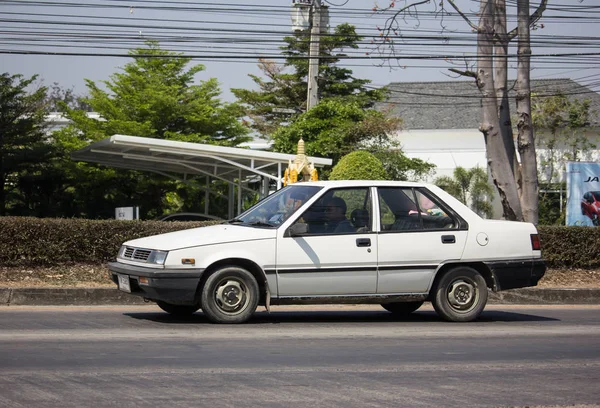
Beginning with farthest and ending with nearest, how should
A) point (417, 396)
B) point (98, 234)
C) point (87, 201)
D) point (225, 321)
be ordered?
point (87, 201), point (98, 234), point (225, 321), point (417, 396)

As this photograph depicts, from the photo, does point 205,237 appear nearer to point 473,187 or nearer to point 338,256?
point 338,256

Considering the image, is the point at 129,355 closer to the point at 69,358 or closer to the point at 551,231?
the point at 69,358

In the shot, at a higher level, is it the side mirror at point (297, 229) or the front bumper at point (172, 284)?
the side mirror at point (297, 229)

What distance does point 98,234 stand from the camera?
13852 millimetres

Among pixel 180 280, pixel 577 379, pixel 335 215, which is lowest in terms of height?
pixel 577 379

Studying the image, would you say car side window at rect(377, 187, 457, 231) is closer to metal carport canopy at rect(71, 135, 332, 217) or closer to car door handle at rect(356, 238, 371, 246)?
car door handle at rect(356, 238, 371, 246)

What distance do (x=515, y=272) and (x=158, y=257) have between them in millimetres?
4413

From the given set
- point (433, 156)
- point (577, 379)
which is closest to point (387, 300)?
point (577, 379)

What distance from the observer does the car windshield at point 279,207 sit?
1004cm

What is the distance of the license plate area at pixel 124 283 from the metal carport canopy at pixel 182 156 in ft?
34.7

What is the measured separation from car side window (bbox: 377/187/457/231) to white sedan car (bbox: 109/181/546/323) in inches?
0.5

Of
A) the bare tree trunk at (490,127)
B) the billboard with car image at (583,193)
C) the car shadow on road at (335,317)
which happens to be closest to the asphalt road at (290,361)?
the car shadow on road at (335,317)

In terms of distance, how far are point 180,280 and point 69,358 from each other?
218cm

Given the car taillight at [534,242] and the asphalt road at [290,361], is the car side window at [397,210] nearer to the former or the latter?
the asphalt road at [290,361]
